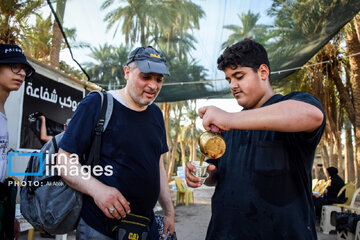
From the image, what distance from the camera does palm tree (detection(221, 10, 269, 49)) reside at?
12.2 feet

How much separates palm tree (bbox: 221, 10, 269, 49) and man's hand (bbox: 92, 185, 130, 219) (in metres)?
3.17

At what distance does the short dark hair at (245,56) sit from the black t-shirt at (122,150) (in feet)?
2.65

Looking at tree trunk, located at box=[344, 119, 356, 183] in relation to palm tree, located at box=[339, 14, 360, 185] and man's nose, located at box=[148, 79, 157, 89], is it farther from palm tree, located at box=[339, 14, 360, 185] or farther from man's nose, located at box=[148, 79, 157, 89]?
man's nose, located at box=[148, 79, 157, 89]

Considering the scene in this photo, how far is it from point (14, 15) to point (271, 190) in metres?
13.5

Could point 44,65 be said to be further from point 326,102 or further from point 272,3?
point 326,102

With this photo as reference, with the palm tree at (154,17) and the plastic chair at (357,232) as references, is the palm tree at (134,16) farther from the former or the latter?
the plastic chair at (357,232)

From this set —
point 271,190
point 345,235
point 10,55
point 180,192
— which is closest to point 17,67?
point 10,55

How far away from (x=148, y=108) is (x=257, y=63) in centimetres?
99

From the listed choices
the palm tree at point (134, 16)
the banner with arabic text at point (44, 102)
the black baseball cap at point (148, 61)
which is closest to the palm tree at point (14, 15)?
the banner with arabic text at point (44, 102)

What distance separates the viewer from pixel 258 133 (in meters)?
1.42

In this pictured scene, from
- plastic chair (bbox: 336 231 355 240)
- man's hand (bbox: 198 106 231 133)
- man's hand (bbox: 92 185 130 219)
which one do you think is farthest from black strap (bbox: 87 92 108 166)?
plastic chair (bbox: 336 231 355 240)

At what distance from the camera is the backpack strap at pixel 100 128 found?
172cm

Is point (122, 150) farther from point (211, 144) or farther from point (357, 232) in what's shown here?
point (357, 232)

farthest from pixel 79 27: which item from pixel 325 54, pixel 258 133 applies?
pixel 325 54
